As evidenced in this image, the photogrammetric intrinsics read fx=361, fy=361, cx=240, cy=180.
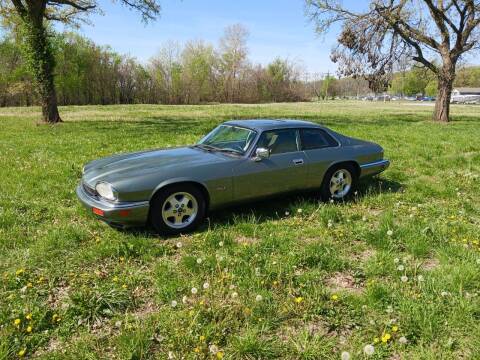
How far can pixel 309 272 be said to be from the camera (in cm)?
344

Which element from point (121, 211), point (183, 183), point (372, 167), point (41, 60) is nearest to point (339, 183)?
point (372, 167)

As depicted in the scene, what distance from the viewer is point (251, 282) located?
3213 millimetres

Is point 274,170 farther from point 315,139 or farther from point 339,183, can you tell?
point 339,183

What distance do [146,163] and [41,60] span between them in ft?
45.5

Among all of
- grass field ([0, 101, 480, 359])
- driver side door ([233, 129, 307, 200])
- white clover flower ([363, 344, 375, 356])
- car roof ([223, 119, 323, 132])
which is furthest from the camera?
car roof ([223, 119, 323, 132])

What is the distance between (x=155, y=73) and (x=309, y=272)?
5865cm

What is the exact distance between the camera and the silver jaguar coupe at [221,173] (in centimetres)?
400

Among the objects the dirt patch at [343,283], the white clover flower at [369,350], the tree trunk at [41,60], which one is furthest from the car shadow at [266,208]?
the tree trunk at [41,60]

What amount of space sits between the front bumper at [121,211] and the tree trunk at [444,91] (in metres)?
19.3

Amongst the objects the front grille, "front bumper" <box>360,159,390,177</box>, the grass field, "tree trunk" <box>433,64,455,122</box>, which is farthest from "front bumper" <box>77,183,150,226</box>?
"tree trunk" <box>433,64,455,122</box>

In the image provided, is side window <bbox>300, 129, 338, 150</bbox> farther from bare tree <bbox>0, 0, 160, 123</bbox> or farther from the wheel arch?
bare tree <bbox>0, 0, 160, 123</bbox>

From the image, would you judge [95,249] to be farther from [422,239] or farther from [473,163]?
[473,163]

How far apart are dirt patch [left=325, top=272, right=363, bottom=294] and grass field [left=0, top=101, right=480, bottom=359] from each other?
19 millimetres

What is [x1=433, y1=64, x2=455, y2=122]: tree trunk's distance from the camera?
60.1 feet
